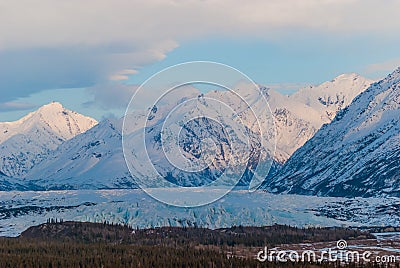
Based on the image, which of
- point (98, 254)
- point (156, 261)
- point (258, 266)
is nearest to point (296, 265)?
point (258, 266)

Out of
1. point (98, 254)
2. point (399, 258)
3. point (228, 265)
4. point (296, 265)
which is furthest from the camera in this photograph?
point (98, 254)

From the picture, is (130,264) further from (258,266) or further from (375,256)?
(375,256)

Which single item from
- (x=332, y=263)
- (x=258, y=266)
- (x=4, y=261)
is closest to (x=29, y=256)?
(x=4, y=261)

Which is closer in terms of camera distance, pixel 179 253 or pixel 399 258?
pixel 399 258

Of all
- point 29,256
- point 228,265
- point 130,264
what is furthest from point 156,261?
point 29,256

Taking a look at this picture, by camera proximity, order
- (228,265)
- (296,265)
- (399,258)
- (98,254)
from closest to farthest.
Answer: (296,265) < (228,265) < (399,258) < (98,254)

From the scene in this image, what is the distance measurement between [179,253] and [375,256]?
165 ft

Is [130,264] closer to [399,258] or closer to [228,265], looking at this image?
[228,265]

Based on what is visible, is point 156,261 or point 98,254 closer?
point 156,261

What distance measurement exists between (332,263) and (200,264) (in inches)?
1217

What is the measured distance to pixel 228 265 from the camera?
162 m

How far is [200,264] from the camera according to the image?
548 ft

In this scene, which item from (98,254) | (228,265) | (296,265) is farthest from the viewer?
(98,254)

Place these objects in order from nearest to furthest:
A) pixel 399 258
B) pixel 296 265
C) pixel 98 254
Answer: pixel 296 265 < pixel 399 258 < pixel 98 254
